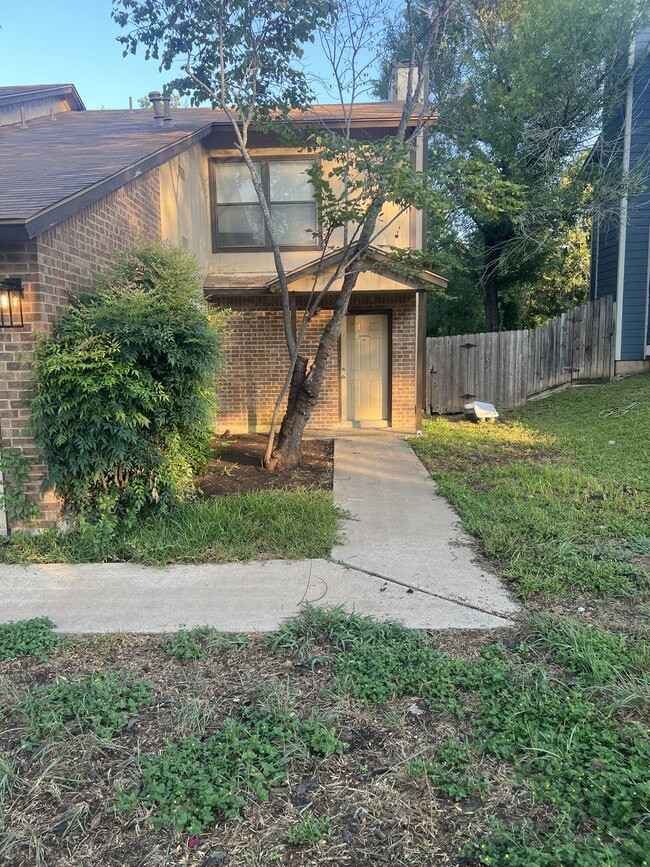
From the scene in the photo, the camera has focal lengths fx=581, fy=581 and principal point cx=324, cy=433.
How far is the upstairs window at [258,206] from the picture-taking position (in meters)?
10.8

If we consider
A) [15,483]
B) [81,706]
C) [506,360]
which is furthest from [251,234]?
[81,706]

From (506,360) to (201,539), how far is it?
1097 cm

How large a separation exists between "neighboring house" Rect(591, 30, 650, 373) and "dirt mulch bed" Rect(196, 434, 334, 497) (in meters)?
8.21

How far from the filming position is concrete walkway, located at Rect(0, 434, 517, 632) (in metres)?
3.90

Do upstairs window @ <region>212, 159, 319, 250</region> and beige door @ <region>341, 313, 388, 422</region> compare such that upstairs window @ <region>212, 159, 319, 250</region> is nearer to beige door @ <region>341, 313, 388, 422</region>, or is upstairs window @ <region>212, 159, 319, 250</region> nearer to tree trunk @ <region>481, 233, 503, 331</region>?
beige door @ <region>341, 313, 388, 422</region>

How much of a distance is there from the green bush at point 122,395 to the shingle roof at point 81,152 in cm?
91

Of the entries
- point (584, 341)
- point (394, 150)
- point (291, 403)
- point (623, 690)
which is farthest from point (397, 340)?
point (623, 690)

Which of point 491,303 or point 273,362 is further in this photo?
point 491,303

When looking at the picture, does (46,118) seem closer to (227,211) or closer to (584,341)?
(227,211)

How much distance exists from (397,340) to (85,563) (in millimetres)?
7597

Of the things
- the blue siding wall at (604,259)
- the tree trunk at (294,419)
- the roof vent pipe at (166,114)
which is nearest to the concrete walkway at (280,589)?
the tree trunk at (294,419)

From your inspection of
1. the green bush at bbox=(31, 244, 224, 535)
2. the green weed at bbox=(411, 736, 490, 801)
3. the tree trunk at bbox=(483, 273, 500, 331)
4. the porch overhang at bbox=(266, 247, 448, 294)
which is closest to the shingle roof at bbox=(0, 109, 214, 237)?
the green bush at bbox=(31, 244, 224, 535)

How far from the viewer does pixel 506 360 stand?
46.9 ft

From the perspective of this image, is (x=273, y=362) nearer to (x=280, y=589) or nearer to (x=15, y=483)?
(x=15, y=483)
